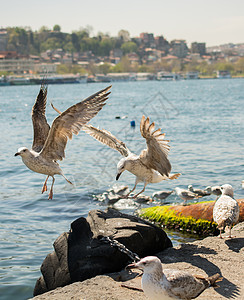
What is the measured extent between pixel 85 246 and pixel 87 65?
17313cm

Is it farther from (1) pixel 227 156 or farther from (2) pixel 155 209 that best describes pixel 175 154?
(2) pixel 155 209

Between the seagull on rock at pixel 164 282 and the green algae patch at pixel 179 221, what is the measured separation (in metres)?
3.68

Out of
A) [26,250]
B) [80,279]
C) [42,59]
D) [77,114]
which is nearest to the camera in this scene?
[80,279]

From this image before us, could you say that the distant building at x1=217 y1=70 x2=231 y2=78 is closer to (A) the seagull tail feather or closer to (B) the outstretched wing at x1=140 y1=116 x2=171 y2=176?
(B) the outstretched wing at x1=140 y1=116 x2=171 y2=176

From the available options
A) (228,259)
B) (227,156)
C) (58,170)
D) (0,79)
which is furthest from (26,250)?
(0,79)

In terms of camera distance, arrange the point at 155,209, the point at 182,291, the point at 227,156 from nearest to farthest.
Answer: the point at 182,291
the point at 155,209
the point at 227,156

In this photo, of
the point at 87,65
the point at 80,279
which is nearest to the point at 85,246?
the point at 80,279

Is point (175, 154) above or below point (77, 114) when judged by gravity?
below

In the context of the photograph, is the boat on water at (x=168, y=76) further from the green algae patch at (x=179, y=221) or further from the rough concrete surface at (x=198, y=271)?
the rough concrete surface at (x=198, y=271)

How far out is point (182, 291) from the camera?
4617mm

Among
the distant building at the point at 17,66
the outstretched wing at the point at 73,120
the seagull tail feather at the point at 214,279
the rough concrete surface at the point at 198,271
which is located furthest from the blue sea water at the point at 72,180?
the distant building at the point at 17,66

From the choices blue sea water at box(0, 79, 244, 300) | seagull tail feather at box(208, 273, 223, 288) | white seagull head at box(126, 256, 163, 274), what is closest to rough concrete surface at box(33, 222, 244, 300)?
seagull tail feather at box(208, 273, 223, 288)

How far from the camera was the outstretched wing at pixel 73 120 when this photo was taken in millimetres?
6580

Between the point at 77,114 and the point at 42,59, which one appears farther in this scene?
the point at 42,59
